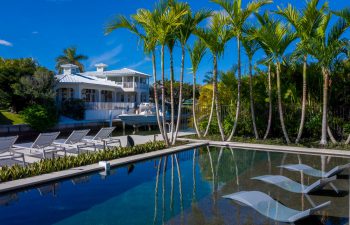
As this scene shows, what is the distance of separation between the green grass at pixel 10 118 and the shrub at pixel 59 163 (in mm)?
15924

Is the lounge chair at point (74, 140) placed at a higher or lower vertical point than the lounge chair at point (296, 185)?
Result: higher

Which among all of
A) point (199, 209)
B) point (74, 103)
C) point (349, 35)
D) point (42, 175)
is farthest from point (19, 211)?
point (74, 103)

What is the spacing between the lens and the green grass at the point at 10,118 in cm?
2376

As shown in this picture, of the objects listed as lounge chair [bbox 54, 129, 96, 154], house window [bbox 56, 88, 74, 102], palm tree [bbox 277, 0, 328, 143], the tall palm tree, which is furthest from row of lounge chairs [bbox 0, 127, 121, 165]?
house window [bbox 56, 88, 74, 102]

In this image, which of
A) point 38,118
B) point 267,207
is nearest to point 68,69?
point 38,118

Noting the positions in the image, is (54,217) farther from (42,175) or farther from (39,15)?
(39,15)

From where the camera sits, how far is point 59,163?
8.73m

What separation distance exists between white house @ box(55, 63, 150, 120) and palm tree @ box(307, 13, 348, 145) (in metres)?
17.4

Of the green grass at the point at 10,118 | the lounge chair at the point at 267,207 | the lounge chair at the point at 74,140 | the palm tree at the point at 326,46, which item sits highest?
the palm tree at the point at 326,46

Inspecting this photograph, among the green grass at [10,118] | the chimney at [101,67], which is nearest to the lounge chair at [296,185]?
the green grass at [10,118]

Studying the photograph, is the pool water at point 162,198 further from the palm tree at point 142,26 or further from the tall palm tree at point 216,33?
the tall palm tree at point 216,33

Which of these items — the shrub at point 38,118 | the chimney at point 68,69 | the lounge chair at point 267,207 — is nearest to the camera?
the lounge chair at point 267,207

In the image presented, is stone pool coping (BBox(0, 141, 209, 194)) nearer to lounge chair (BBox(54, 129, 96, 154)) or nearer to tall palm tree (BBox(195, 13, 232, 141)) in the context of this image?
lounge chair (BBox(54, 129, 96, 154))

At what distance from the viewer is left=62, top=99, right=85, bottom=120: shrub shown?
2922 cm
